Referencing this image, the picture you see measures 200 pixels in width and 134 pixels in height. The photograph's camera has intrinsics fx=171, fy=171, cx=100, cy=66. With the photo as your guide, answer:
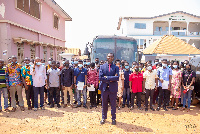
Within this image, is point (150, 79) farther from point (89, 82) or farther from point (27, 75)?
point (27, 75)

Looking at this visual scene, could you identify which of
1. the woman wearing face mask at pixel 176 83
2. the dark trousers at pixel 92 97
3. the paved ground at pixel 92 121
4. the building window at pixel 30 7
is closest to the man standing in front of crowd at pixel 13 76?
the paved ground at pixel 92 121

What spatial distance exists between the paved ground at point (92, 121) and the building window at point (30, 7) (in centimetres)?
867

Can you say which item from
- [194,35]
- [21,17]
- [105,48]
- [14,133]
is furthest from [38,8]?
[194,35]

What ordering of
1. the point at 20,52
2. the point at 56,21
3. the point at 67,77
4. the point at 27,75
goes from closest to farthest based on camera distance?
the point at 27,75 < the point at 67,77 < the point at 20,52 < the point at 56,21

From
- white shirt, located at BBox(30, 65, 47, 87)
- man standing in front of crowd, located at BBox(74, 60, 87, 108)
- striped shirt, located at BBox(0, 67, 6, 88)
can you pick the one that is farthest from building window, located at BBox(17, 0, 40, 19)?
man standing in front of crowd, located at BBox(74, 60, 87, 108)

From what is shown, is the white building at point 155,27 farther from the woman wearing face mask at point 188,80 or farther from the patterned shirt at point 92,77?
the patterned shirt at point 92,77

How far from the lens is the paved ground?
16.6 ft

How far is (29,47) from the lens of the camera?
13.8 meters

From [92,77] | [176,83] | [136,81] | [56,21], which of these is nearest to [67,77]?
[92,77]

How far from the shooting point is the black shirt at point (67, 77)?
7410 mm

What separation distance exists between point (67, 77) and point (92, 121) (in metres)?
2.45

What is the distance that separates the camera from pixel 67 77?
7.41m

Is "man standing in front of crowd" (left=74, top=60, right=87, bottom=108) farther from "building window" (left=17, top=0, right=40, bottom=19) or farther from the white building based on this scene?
the white building

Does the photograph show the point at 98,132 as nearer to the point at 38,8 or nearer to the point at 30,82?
the point at 30,82
